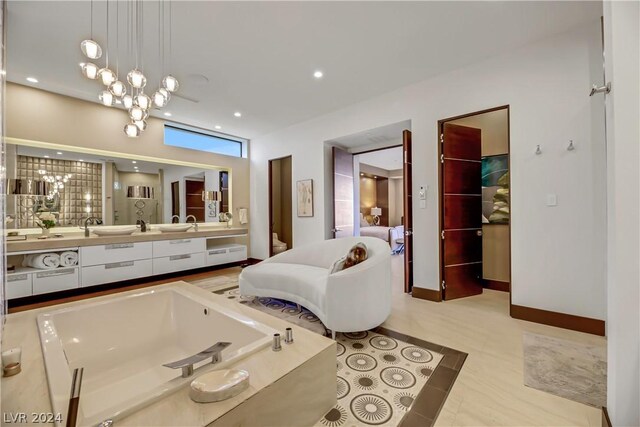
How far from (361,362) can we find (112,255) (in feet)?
13.0

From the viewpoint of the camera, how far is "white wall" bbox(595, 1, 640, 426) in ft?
4.03

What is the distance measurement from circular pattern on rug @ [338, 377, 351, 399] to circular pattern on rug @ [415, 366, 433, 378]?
54 cm

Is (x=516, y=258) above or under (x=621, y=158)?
under

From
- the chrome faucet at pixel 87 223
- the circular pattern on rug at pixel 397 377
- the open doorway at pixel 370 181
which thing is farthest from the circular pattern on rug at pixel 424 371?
the chrome faucet at pixel 87 223

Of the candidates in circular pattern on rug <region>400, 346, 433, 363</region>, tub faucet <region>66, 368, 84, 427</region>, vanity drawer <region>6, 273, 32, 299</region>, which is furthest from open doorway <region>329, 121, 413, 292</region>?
vanity drawer <region>6, 273, 32, 299</region>

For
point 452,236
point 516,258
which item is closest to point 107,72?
point 452,236

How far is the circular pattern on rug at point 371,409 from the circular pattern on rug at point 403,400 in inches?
2.5

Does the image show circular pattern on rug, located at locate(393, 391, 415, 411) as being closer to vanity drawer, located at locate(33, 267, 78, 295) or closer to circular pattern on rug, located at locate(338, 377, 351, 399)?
circular pattern on rug, located at locate(338, 377, 351, 399)

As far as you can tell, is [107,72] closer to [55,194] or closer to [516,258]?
[55,194]

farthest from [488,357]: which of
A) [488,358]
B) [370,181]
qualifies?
[370,181]

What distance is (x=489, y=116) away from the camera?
417cm

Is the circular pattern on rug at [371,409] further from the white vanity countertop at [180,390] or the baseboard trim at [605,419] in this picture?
the baseboard trim at [605,419]

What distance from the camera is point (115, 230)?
4359mm

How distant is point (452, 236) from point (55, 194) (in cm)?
579
